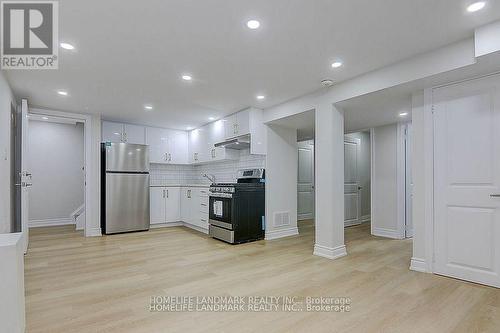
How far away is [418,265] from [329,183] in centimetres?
133

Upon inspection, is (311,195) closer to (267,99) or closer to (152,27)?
(267,99)

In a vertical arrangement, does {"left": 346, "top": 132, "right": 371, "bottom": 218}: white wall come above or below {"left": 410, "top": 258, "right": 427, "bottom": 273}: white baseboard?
above

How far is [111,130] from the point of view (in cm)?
552

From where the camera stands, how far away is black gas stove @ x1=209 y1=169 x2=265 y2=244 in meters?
4.30

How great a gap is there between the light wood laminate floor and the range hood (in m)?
1.79

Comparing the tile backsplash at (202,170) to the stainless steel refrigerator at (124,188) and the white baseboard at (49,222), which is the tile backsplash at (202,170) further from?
the white baseboard at (49,222)

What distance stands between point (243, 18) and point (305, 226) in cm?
475

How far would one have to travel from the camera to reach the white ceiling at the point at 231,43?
195 centimetres

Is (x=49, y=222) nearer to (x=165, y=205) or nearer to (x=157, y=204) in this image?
(x=157, y=204)

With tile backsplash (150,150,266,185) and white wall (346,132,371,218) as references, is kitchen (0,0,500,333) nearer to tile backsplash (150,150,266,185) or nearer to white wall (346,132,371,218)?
tile backsplash (150,150,266,185)

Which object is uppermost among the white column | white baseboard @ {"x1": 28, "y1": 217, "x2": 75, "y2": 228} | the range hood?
the range hood

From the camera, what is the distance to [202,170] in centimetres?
667

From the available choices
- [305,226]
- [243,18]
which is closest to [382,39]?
[243,18]

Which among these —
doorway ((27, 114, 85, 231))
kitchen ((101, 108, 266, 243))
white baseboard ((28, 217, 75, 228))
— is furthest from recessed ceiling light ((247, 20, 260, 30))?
white baseboard ((28, 217, 75, 228))
